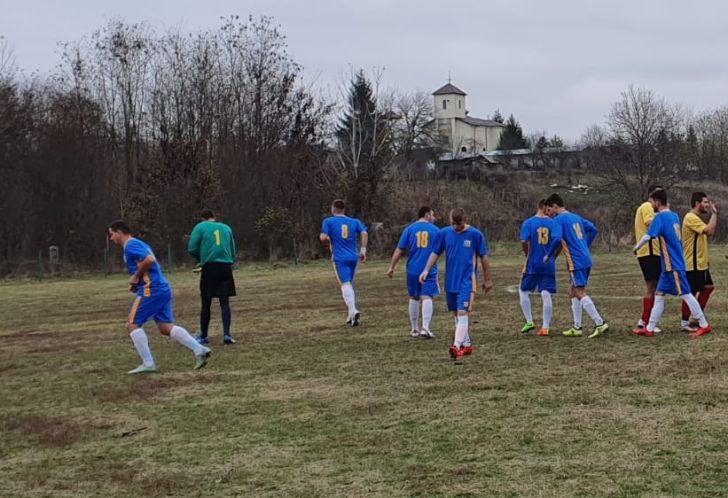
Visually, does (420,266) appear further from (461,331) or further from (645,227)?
(645,227)

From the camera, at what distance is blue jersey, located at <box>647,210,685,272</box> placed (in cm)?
1057

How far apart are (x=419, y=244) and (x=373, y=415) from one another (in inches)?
198

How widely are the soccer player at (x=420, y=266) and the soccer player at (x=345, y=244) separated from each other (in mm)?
1603

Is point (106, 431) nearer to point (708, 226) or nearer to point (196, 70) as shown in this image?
point (708, 226)

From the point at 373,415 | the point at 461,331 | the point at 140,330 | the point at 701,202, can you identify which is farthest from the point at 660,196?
the point at 140,330

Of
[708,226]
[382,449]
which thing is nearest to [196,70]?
[708,226]

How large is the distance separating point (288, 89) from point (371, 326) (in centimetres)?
3410

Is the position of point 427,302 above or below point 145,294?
below

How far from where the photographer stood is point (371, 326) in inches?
532

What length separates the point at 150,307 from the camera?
980 centimetres

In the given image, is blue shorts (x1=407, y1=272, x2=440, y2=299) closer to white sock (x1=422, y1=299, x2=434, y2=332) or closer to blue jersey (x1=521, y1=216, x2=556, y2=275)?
white sock (x1=422, y1=299, x2=434, y2=332)

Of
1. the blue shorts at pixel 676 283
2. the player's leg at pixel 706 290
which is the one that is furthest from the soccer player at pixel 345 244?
the player's leg at pixel 706 290

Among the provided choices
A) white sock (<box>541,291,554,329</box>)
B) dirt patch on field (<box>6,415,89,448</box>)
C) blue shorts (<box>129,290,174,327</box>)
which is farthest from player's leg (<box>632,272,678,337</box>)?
dirt patch on field (<box>6,415,89,448</box>)

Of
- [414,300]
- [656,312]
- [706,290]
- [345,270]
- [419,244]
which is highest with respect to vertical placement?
[419,244]
